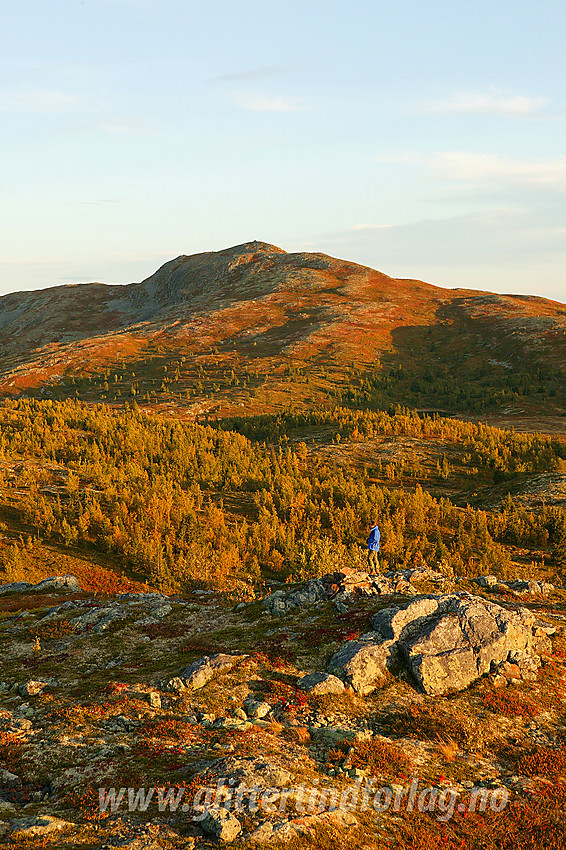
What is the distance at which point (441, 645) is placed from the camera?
14836 mm

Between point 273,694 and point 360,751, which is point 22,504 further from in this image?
point 360,751

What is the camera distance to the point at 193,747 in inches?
447

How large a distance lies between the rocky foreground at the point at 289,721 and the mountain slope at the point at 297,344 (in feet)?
208

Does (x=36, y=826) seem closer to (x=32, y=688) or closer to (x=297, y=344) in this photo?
(x=32, y=688)

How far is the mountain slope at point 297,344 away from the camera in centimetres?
9094

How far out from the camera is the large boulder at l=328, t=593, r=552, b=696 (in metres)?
14.2

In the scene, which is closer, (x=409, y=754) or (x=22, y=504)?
(x=409, y=754)

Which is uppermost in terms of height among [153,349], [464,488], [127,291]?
[127,291]

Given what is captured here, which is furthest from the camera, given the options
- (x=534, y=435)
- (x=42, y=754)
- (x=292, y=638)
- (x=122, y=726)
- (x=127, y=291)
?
(x=127, y=291)

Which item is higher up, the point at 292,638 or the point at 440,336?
the point at 440,336

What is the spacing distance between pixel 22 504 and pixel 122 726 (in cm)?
2656

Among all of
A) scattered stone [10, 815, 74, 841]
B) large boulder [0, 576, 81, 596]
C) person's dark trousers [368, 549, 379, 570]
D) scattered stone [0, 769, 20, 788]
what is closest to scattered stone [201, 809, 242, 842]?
scattered stone [10, 815, 74, 841]

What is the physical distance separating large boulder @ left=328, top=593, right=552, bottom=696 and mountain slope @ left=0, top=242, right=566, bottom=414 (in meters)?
65.9

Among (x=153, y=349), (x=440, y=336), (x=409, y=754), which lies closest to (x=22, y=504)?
(x=409, y=754)
